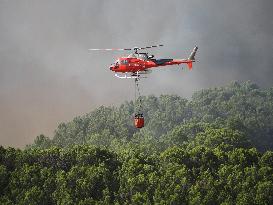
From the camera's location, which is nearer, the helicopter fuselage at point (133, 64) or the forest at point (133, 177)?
the helicopter fuselage at point (133, 64)

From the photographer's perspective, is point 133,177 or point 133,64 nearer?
point 133,64

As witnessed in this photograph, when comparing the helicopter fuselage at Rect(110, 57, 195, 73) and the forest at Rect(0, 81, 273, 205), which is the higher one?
the helicopter fuselage at Rect(110, 57, 195, 73)

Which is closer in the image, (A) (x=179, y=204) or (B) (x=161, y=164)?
(A) (x=179, y=204)

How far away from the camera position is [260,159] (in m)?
133

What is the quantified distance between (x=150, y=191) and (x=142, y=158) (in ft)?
41.9

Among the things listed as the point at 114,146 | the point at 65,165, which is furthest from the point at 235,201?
the point at 114,146

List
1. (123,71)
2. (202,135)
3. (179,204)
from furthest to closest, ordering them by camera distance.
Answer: (202,135), (179,204), (123,71)

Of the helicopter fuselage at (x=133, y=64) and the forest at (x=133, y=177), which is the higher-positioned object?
the helicopter fuselage at (x=133, y=64)

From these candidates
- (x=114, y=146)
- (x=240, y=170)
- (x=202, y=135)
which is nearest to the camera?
(x=240, y=170)

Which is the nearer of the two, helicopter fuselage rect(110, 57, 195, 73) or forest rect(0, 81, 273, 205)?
helicopter fuselage rect(110, 57, 195, 73)

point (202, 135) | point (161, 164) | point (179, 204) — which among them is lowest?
point (179, 204)

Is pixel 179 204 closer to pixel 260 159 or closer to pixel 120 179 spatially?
pixel 120 179

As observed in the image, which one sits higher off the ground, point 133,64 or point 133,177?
point 133,64

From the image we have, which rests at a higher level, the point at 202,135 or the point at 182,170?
the point at 202,135
